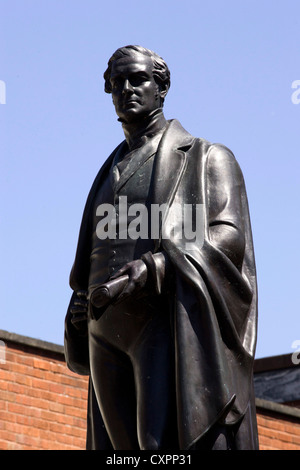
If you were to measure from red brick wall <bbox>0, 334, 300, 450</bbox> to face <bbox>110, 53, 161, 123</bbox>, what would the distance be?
639 centimetres

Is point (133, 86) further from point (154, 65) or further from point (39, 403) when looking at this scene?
point (39, 403)

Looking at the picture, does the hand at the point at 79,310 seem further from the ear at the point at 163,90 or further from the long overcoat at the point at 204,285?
the ear at the point at 163,90

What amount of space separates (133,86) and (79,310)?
1.16 m

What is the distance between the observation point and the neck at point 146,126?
240 inches

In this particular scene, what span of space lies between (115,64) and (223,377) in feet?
5.71

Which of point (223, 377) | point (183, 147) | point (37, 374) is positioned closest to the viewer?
point (223, 377)

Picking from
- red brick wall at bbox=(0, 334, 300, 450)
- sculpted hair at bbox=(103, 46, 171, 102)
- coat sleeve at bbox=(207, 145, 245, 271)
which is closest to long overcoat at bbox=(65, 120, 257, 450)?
coat sleeve at bbox=(207, 145, 245, 271)

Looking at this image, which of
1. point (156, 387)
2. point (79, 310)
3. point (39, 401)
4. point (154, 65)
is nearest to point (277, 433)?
point (39, 401)

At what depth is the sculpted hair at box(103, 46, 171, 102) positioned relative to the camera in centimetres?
604

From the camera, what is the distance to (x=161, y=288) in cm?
552

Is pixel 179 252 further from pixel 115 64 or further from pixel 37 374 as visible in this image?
pixel 37 374

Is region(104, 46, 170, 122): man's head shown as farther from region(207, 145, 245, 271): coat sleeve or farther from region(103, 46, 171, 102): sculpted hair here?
region(207, 145, 245, 271): coat sleeve
